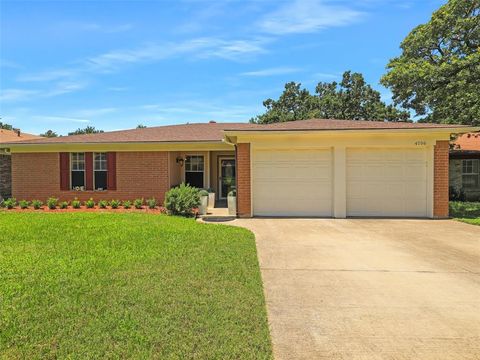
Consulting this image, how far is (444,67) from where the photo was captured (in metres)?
14.3

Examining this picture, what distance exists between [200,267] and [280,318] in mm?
1905

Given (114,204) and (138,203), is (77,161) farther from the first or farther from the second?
(138,203)

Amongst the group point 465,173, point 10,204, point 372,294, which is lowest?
point 372,294

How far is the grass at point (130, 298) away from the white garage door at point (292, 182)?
16.0 ft

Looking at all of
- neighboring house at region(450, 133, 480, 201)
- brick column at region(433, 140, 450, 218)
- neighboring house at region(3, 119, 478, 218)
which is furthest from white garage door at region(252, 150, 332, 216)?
neighboring house at region(450, 133, 480, 201)

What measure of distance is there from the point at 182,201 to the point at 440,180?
27.9 ft

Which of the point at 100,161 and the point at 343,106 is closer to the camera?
the point at 100,161

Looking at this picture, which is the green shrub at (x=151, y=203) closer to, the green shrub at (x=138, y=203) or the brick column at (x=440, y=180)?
the green shrub at (x=138, y=203)

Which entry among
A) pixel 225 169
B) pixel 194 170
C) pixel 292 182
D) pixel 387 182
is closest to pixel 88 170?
pixel 194 170

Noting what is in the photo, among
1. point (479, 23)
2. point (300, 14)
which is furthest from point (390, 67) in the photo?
point (300, 14)

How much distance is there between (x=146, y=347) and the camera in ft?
10.7

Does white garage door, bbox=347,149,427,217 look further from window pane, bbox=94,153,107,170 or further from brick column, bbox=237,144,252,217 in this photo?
window pane, bbox=94,153,107,170

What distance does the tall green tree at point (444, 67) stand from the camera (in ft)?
47.2

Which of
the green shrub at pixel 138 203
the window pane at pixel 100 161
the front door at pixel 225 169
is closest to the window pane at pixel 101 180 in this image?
the window pane at pixel 100 161
